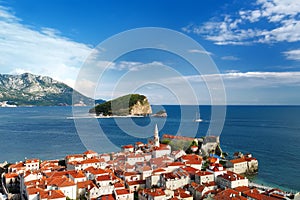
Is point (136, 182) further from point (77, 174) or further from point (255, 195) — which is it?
point (255, 195)

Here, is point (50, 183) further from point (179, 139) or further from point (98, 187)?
point (179, 139)

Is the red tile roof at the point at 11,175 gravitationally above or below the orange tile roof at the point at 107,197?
above

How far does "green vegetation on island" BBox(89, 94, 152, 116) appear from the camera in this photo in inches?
4798

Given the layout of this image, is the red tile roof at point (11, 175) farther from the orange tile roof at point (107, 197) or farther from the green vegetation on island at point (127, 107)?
the green vegetation on island at point (127, 107)

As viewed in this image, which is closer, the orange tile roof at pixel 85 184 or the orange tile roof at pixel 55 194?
the orange tile roof at pixel 55 194

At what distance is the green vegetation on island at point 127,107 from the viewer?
12188cm

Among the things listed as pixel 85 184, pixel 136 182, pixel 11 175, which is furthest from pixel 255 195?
pixel 11 175

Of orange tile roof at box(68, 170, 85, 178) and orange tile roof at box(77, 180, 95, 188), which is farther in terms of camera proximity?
orange tile roof at box(68, 170, 85, 178)

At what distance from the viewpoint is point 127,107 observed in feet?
401

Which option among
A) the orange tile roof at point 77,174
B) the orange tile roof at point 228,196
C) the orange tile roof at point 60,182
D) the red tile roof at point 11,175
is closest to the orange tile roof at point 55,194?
the orange tile roof at point 60,182

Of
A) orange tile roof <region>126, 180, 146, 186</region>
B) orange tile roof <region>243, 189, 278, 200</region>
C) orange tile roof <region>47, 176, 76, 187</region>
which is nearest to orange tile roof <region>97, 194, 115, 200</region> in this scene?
orange tile roof <region>47, 176, 76, 187</region>

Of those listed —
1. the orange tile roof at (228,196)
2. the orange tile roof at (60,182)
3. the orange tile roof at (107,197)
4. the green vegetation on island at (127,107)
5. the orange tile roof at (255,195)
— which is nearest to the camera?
the orange tile roof at (228,196)

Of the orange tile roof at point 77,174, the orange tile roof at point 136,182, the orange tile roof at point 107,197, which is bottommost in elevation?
the orange tile roof at point 136,182

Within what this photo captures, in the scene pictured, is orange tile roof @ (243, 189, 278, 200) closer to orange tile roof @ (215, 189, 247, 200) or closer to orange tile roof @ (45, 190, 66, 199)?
orange tile roof @ (215, 189, 247, 200)
